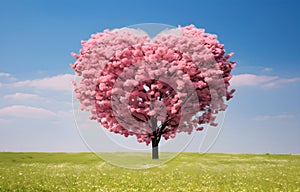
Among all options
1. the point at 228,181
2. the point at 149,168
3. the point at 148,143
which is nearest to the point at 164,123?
the point at 148,143

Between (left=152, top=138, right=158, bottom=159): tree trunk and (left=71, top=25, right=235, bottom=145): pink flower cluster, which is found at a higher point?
(left=71, top=25, right=235, bottom=145): pink flower cluster

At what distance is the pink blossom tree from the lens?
21.5m

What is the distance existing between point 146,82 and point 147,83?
18 cm

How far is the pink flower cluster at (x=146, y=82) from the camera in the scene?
848 inches

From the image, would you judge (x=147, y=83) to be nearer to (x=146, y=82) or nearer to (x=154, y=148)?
(x=146, y=82)

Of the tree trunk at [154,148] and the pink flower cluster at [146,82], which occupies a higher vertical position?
the pink flower cluster at [146,82]

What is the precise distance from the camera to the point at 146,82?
22.1 metres

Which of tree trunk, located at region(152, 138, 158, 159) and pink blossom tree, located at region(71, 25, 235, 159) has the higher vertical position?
pink blossom tree, located at region(71, 25, 235, 159)

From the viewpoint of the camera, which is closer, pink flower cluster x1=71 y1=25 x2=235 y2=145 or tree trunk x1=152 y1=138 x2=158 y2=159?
pink flower cluster x1=71 y1=25 x2=235 y2=145

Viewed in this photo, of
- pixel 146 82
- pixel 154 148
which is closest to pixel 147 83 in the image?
pixel 146 82

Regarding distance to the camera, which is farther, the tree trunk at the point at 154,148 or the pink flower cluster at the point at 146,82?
the tree trunk at the point at 154,148

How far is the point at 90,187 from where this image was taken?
52.8 feet

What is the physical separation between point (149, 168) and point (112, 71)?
23.9 feet

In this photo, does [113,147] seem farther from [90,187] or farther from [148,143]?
[148,143]
